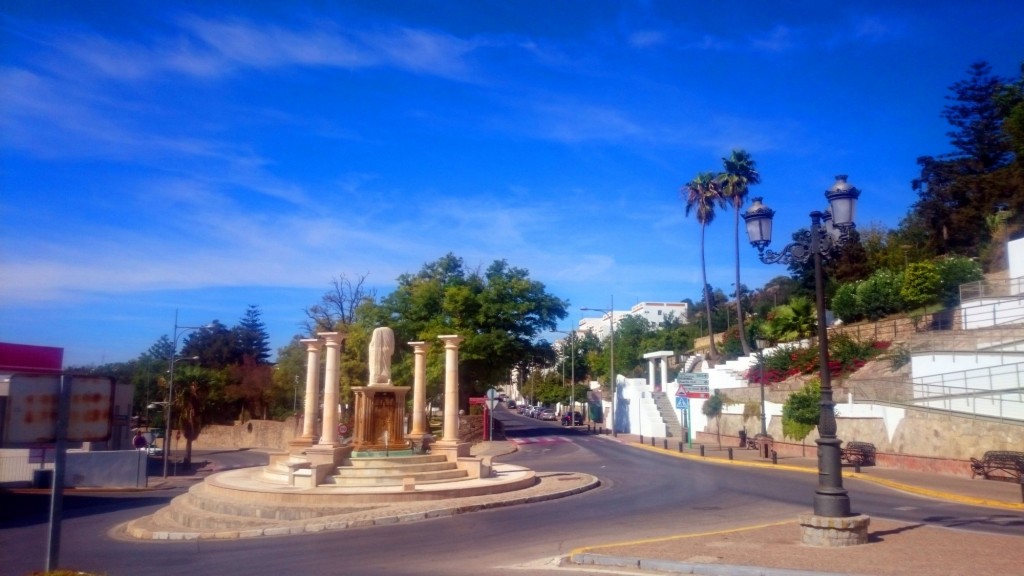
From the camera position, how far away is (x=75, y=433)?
20.7 feet

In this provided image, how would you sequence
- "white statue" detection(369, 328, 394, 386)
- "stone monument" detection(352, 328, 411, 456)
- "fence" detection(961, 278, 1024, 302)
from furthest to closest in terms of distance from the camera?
"fence" detection(961, 278, 1024, 302) → "white statue" detection(369, 328, 394, 386) → "stone monument" detection(352, 328, 411, 456)

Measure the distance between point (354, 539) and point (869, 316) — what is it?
36347 mm

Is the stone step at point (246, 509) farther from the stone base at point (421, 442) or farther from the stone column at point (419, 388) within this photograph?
the stone column at point (419, 388)

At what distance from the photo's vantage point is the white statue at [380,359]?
25.0 metres

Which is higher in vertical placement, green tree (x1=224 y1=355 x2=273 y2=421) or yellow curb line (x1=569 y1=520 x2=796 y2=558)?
green tree (x1=224 y1=355 x2=273 y2=421)

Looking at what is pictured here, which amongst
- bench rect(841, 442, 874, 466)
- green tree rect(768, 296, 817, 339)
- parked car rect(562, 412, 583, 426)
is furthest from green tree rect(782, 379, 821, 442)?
parked car rect(562, 412, 583, 426)

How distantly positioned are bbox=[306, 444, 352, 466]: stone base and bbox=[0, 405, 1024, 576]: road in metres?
4.91

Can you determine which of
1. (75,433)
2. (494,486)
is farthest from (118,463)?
(75,433)

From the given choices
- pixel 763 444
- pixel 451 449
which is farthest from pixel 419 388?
pixel 763 444

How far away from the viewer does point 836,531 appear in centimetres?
1115

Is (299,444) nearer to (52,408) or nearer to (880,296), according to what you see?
(52,408)

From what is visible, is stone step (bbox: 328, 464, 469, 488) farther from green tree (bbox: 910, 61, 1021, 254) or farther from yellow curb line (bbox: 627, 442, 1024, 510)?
green tree (bbox: 910, 61, 1021, 254)

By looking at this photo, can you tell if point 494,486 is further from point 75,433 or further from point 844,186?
point 75,433

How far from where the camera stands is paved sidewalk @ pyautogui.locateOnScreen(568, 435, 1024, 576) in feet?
31.8
